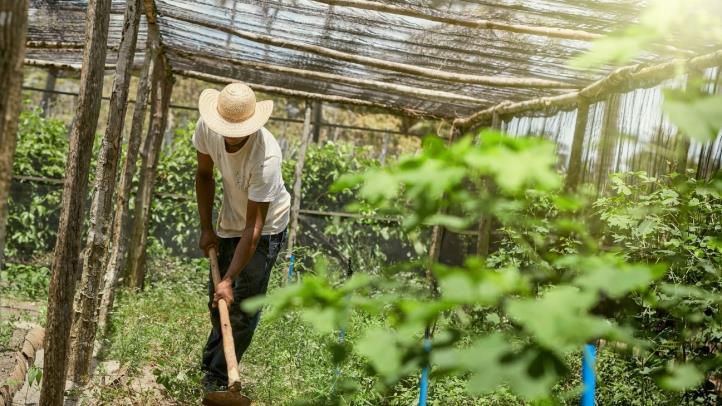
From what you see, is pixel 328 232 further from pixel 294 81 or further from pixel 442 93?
pixel 442 93

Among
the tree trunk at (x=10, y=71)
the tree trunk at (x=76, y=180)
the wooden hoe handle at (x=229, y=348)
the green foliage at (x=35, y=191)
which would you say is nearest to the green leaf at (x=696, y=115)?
the tree trunk at (x=10, y=71)

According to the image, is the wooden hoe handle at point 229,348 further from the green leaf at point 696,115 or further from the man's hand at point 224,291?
the green leaf at point 696,115

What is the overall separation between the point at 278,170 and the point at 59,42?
434 centimetres

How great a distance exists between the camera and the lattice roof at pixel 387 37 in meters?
4.52

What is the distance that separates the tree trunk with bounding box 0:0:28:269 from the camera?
1610 mm

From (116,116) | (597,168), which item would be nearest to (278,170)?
(116,116)

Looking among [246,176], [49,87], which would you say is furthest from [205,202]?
[49,87]

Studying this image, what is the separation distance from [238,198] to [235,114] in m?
0.72

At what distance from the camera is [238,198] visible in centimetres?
461

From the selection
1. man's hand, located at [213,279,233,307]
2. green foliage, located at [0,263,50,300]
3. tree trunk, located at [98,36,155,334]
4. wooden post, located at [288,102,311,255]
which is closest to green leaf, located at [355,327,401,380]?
man's hand, located at [213,279,233,307]

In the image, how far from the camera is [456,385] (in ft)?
15.0

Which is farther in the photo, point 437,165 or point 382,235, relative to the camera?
point 382,235

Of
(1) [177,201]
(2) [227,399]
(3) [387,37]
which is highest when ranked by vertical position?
(3) [387,37]

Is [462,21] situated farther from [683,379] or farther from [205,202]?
[683,379]
